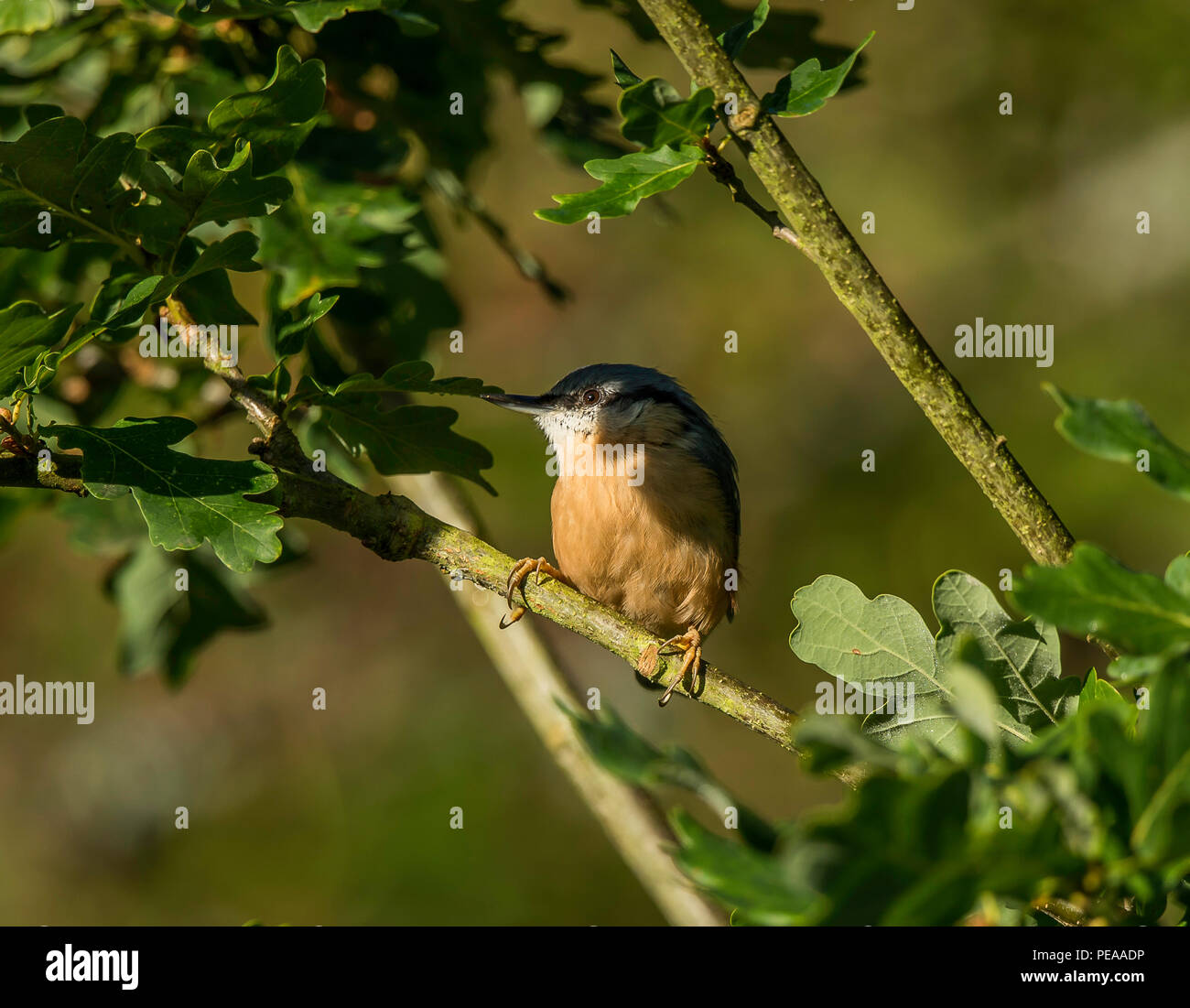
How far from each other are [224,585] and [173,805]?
2927 mm

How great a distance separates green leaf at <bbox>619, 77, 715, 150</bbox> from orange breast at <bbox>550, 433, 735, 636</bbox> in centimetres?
209

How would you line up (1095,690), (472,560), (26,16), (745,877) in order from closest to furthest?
1. (745,877)
2. (1095,690)
3. (472,560)
4. (26,16)

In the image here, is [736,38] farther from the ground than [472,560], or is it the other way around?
[736,38]

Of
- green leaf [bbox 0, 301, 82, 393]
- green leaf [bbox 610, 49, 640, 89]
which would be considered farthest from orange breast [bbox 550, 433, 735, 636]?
green leaf [bbox 0, 301, 82, 393]

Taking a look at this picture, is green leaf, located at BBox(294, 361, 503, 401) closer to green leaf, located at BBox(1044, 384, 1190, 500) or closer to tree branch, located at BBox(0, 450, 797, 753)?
tree branch, located at BBox(0, 450, 797, 753)

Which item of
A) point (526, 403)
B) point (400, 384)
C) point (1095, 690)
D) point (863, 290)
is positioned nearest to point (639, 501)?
point (526, 403)

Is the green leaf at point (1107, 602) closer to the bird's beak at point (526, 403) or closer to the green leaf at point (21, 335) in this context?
the green leaf at point (21, 335)

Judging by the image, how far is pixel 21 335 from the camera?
1991mm

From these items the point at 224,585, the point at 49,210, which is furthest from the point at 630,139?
the point at 224,585

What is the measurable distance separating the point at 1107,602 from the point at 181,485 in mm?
1565

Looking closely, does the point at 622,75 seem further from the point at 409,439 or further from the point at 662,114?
the point at 409,439

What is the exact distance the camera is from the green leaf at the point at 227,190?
82.3 inches

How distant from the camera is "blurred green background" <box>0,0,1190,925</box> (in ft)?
18.2

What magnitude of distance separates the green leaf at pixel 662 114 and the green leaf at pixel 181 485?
90 cm
